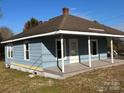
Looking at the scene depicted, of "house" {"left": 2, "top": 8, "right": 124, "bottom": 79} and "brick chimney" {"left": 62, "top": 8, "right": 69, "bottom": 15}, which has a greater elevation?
"brick chimney" {"left": 62, "top": 8, "right": 69, "bottom": 15}

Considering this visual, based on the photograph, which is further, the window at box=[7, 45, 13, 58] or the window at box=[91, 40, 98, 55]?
the window at box=[7, 45, 13, 58]

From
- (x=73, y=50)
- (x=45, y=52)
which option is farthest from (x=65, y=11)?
(x=45, y=52)

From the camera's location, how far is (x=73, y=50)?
51.7 ft

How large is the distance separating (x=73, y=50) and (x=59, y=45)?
1605 millimetres

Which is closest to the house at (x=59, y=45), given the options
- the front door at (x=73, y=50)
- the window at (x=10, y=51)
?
the front door at (x=73, y=50)

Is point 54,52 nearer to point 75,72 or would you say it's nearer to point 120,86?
point 75,72

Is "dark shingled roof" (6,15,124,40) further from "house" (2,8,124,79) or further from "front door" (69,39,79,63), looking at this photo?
"front door" (69,39,79,63)

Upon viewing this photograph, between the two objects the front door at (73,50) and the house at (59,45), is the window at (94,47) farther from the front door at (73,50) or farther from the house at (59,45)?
the front door at (73,50)

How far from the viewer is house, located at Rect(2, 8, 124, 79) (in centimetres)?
1284

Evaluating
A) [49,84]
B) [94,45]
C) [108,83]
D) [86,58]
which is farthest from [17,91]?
[94,45]

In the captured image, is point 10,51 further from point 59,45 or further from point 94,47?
point 94,47

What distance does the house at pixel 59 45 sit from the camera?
12.8 m

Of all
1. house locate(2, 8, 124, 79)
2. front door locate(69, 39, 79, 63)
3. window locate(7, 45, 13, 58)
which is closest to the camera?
house locate(2, 8, 124, 79)

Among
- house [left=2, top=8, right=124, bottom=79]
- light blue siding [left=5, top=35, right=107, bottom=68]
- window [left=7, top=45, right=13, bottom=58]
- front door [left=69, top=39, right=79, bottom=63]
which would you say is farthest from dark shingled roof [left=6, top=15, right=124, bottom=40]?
window [left=7, top=45, right=13, bottom=58]
